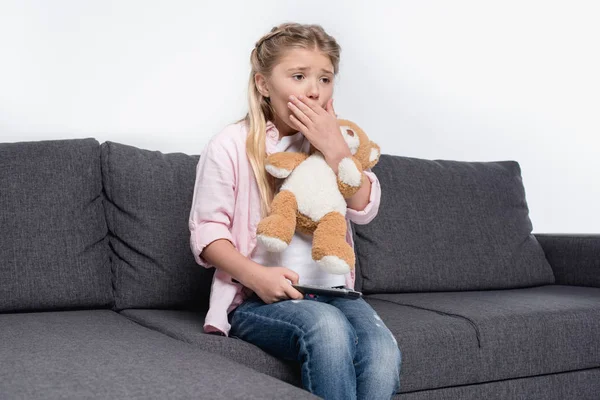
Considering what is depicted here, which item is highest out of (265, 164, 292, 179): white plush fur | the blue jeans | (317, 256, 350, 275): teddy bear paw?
(265, 164, 292, 179): white plush fur

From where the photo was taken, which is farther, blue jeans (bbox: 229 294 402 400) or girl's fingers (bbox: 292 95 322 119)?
girl's fingers (bbox: 292 95 322 119)

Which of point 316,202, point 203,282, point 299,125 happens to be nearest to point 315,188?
point 316,202

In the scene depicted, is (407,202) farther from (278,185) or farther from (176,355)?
(176,355)

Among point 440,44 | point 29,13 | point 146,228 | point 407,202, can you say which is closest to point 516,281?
point 407,202

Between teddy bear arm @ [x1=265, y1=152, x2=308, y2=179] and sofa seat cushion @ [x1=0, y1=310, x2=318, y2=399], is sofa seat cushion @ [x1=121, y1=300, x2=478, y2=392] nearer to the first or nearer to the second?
sofa seat cushion @ [x1=0, y1=310, x2=318, y2=399]

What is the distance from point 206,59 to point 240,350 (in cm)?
130

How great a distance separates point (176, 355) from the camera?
1213 mm

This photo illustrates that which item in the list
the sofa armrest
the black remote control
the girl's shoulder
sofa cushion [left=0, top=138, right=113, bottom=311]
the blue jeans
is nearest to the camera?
the blue jeans

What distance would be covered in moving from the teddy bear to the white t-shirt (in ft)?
0.10

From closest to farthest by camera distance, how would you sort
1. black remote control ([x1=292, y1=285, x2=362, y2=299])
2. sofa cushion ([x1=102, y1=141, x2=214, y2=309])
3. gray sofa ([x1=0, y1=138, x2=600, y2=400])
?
black remote control ([x1=292, y1=285, x2=362, y2=299])
gray sofa ([x1=0, y1=138, x2=600, y2=400])
sofa cushion ([x1=102, y1=141, x2=214, y2=309])

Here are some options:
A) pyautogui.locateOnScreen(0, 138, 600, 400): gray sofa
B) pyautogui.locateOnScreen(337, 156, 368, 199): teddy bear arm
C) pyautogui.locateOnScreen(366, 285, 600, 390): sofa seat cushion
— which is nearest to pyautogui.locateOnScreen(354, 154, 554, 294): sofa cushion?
pyautogui.locateOnScreen(0, 138, 600, 400): gray sofa

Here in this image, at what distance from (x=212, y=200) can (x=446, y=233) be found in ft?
3.26

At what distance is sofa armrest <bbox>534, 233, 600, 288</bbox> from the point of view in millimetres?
2414

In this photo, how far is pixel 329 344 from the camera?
1.35 metres
